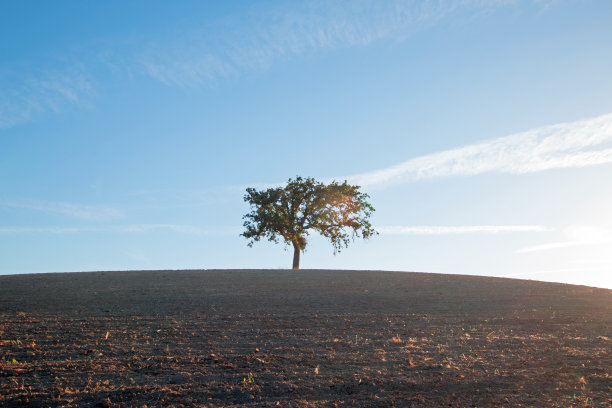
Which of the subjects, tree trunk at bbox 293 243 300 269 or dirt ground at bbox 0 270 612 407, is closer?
dirt ground at bbox 0 270 612 407

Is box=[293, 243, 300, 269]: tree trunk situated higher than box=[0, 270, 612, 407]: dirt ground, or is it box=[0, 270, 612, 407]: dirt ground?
box=[293, 243, 300, 269]: tree trunk

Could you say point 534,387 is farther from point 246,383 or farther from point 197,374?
point 197,374

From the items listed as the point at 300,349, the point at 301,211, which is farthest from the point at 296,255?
the point at 300,349

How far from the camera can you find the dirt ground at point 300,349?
9625 mm

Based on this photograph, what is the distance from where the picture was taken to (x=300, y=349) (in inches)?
511

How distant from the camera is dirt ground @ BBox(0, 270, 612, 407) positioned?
9.62 m

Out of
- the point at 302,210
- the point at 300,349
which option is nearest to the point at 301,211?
the point at 302,210

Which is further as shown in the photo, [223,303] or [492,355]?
[223,303]

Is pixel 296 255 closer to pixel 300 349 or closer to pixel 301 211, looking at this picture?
pixel 301 211

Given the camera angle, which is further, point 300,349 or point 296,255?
point 296,255

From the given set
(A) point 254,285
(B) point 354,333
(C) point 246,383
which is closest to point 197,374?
(C) point 246,383

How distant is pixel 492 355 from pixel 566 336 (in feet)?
13.7

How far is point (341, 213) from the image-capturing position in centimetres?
4753

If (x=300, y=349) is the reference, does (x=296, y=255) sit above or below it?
above
